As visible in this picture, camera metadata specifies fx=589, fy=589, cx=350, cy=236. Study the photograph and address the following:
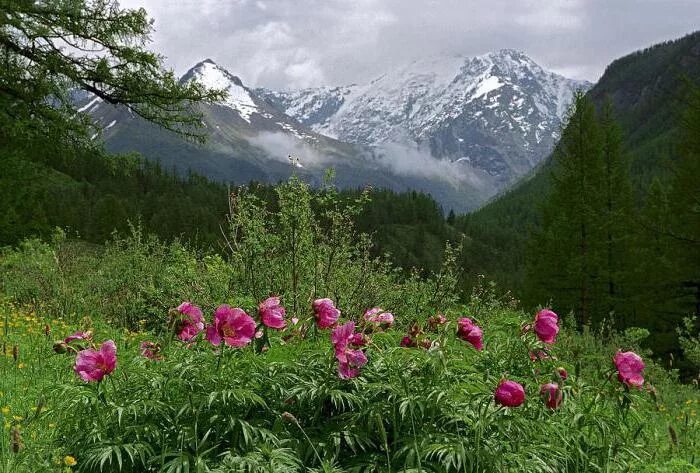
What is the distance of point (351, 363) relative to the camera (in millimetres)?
2934

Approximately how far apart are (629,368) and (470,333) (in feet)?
2.62

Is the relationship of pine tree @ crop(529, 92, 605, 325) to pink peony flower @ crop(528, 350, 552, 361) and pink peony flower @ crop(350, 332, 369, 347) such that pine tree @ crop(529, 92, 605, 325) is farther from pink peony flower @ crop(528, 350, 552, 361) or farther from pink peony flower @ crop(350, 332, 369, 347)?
pink peony flower @ crop(350, 332, 369, 347)

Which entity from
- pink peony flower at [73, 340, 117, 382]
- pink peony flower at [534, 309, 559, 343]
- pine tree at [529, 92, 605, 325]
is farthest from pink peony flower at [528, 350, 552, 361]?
pine tree at [529, 92, 605, 325]

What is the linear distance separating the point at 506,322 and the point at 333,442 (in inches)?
52.2

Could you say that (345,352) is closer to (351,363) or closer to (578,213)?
(351,363)

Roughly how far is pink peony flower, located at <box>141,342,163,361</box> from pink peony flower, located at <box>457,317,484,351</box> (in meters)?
1.71

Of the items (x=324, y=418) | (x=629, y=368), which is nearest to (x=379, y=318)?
(x=324, y=418)

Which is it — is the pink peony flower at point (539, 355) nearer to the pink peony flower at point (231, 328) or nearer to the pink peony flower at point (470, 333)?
the pink peony flower at point (470, 333)

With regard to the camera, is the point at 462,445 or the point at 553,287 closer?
the point at 462,445

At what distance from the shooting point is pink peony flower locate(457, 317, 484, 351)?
→ 321 cm

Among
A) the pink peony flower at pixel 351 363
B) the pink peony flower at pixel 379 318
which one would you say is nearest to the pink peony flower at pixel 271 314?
the pink peony flower at pixel 351 363

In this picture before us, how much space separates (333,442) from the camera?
2949 mm

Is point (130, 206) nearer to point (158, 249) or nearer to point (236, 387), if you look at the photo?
point (158, 249)

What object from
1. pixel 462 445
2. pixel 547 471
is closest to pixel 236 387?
pixel 462 445
